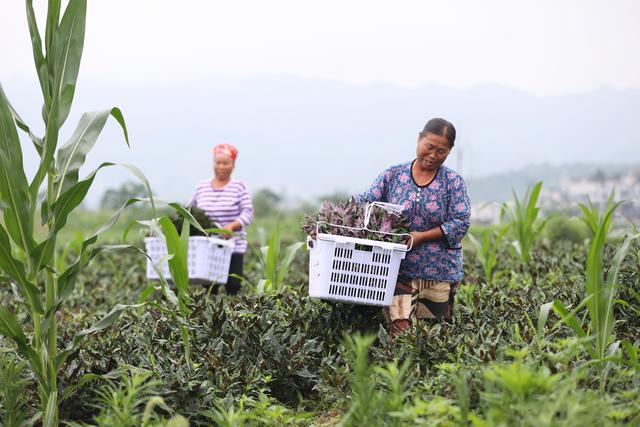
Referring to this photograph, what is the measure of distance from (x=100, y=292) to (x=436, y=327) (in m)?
5.24

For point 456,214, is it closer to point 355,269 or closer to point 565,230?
point 355,269

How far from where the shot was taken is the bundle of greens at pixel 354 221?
4.67 metres

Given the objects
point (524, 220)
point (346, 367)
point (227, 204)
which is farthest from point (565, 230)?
point (346, 367)

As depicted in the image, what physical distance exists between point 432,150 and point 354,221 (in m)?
0.65

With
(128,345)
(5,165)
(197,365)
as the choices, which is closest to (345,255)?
(197,365)

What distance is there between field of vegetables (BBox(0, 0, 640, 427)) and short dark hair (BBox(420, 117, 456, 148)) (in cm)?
106

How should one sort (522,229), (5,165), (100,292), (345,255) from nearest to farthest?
(5,165) < (345,255) < (522,229) < (100,292)

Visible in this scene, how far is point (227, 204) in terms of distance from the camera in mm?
7359

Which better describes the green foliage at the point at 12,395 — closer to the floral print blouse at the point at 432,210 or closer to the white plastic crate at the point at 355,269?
the white plastic crate at the point at 355,269

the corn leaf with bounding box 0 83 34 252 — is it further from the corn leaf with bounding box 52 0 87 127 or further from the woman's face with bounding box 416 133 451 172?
the woman's face with bounding box 416 133 451 172

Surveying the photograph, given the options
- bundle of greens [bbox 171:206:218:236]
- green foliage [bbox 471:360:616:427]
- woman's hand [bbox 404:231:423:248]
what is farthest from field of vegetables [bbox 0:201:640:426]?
bundle of greens [bbox 171:206:218:236]

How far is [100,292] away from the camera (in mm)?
8789

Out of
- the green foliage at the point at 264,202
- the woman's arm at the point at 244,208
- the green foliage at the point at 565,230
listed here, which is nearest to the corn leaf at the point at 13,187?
the woman's arm at the point at 244,208

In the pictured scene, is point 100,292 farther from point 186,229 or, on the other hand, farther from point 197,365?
point 197,365
